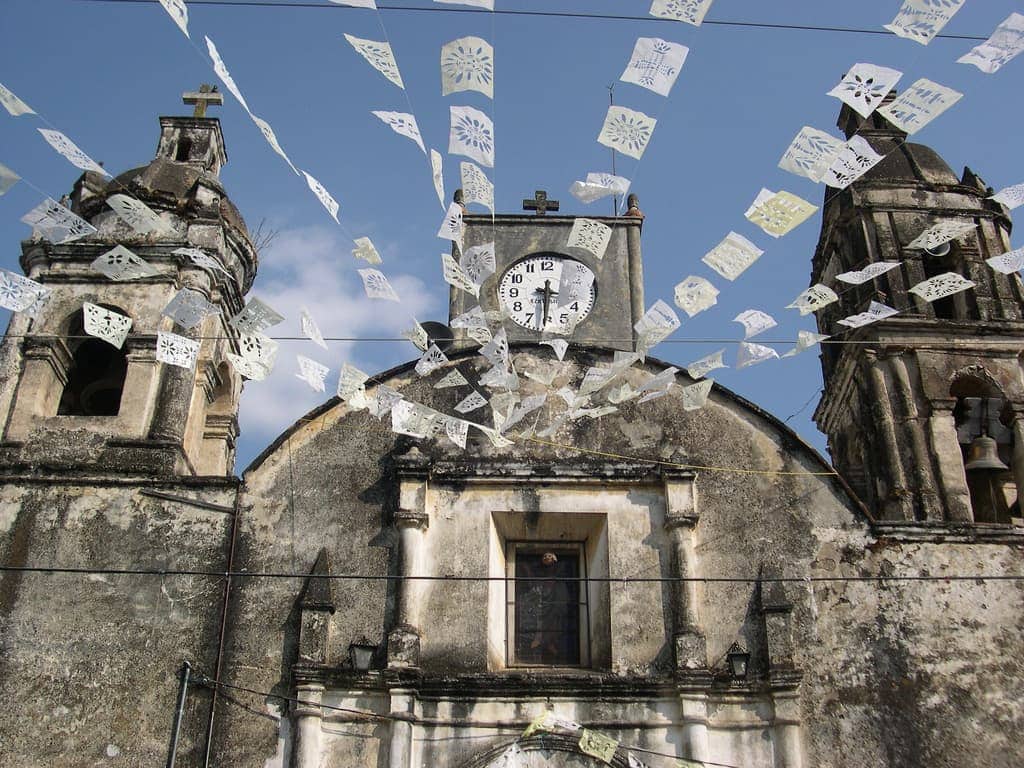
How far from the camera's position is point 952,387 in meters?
14.3

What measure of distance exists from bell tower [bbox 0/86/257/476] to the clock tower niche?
3.22 metres

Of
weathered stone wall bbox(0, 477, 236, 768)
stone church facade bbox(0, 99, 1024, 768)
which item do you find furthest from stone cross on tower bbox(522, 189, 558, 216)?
weathered stone wall bbox(0, 477, 236, 768)

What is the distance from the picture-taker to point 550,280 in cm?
1548

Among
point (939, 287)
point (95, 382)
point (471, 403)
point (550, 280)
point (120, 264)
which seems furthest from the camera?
point (550, 280)

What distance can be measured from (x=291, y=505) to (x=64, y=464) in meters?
2.50

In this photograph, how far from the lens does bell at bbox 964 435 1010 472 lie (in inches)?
538

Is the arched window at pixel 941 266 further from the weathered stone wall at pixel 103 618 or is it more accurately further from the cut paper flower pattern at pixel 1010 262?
the weathered stone wall at pixel 103 618

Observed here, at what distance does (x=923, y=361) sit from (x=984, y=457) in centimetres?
133

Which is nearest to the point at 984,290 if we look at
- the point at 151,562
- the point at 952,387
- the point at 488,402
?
the point at 952,387

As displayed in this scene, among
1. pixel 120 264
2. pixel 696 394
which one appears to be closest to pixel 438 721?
pixel 696 394

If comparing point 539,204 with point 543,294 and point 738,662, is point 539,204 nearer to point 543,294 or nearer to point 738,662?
point 543,294

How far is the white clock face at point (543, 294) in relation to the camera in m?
15.1

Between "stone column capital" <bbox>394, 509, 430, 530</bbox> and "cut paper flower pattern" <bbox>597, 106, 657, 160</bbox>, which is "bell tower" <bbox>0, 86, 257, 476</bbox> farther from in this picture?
"cut paper flower pattern" <bbox>597, 106, 657, 160</bbox>

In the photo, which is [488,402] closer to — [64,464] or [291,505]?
[291,505]
